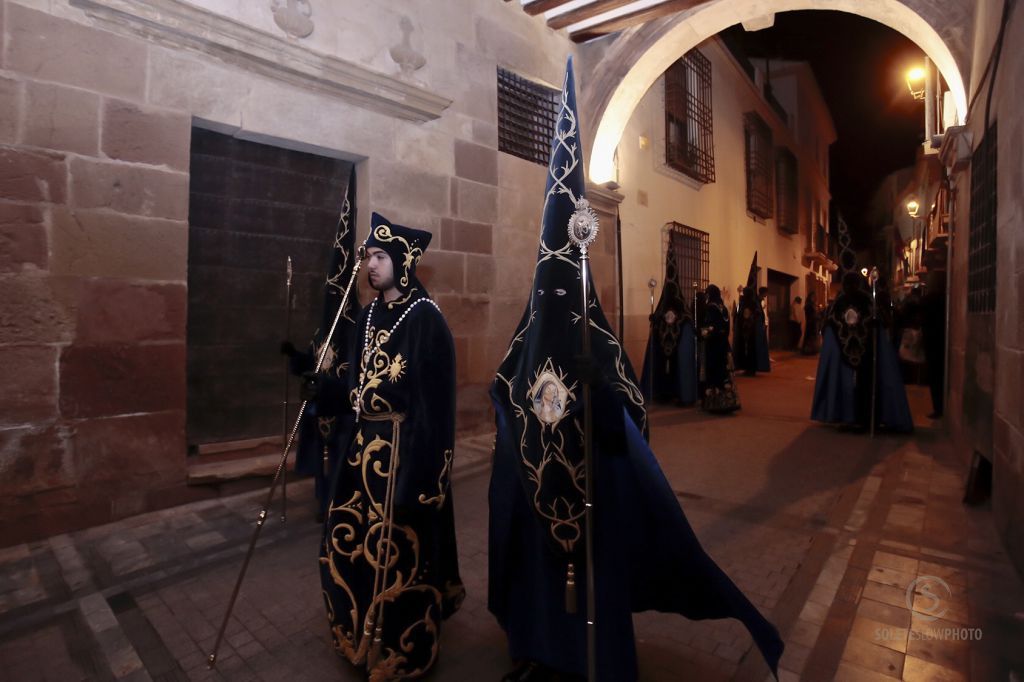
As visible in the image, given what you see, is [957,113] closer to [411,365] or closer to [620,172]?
[620,172]

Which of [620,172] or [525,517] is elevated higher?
[620,172]

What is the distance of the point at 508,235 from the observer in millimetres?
6680

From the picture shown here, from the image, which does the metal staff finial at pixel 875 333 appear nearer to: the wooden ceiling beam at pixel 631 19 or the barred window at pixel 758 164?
the wooden ceiling beam at pixel 631 19

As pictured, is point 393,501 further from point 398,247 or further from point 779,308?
point 779,308

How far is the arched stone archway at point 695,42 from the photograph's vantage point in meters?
5.43

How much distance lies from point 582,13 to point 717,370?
505 centimetres

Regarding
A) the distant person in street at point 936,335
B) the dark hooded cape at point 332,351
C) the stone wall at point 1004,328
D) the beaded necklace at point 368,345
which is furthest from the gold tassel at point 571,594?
the distant person in street at point 936,335

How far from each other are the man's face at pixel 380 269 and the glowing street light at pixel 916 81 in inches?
388

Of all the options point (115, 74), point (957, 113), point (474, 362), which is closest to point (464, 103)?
point (474, 362)

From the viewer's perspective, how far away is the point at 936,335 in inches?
299

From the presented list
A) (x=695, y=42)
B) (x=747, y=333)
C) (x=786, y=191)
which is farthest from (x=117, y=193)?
(x=786, y=191)

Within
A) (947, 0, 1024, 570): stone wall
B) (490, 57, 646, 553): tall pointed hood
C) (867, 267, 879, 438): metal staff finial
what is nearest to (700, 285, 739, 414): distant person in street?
(867, 267, 879, 438): metal staff finial

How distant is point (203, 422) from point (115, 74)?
270 centimetres

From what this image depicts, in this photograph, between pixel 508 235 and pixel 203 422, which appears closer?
pixel 203 422
